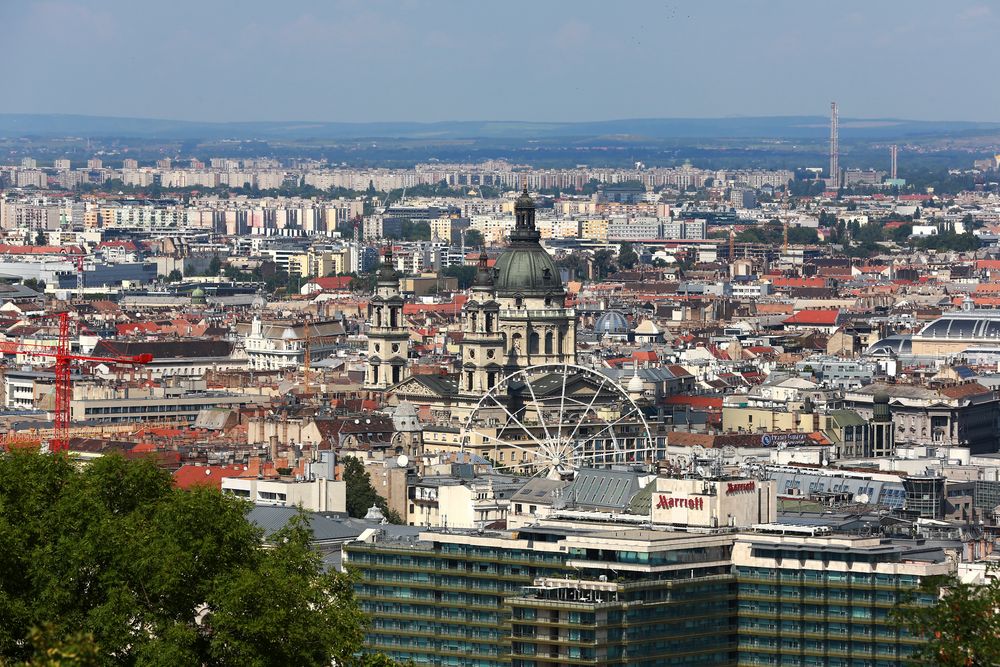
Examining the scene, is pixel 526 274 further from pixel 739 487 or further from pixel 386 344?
pixel 739 487

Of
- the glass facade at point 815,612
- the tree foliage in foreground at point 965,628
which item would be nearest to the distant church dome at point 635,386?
the glass facade at point 815,612

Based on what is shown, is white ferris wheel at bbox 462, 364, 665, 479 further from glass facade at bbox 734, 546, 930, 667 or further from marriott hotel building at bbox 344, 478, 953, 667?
glass facade at bbox 734, 546, 930, 667

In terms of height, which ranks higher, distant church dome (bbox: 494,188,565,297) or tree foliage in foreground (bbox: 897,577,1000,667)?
tree foliage in foreground (bbox: 897,577,1000,667)

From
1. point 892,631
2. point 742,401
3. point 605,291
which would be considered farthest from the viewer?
point 605,291

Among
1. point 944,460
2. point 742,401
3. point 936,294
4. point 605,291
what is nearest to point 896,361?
point 742,401

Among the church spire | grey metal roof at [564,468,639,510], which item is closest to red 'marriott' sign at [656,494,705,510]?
grey metal roof at [564,468,639,510]

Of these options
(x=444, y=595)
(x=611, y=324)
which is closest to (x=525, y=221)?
(x=611, y=324)

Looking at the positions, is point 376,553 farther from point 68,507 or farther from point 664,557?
point 68,507
